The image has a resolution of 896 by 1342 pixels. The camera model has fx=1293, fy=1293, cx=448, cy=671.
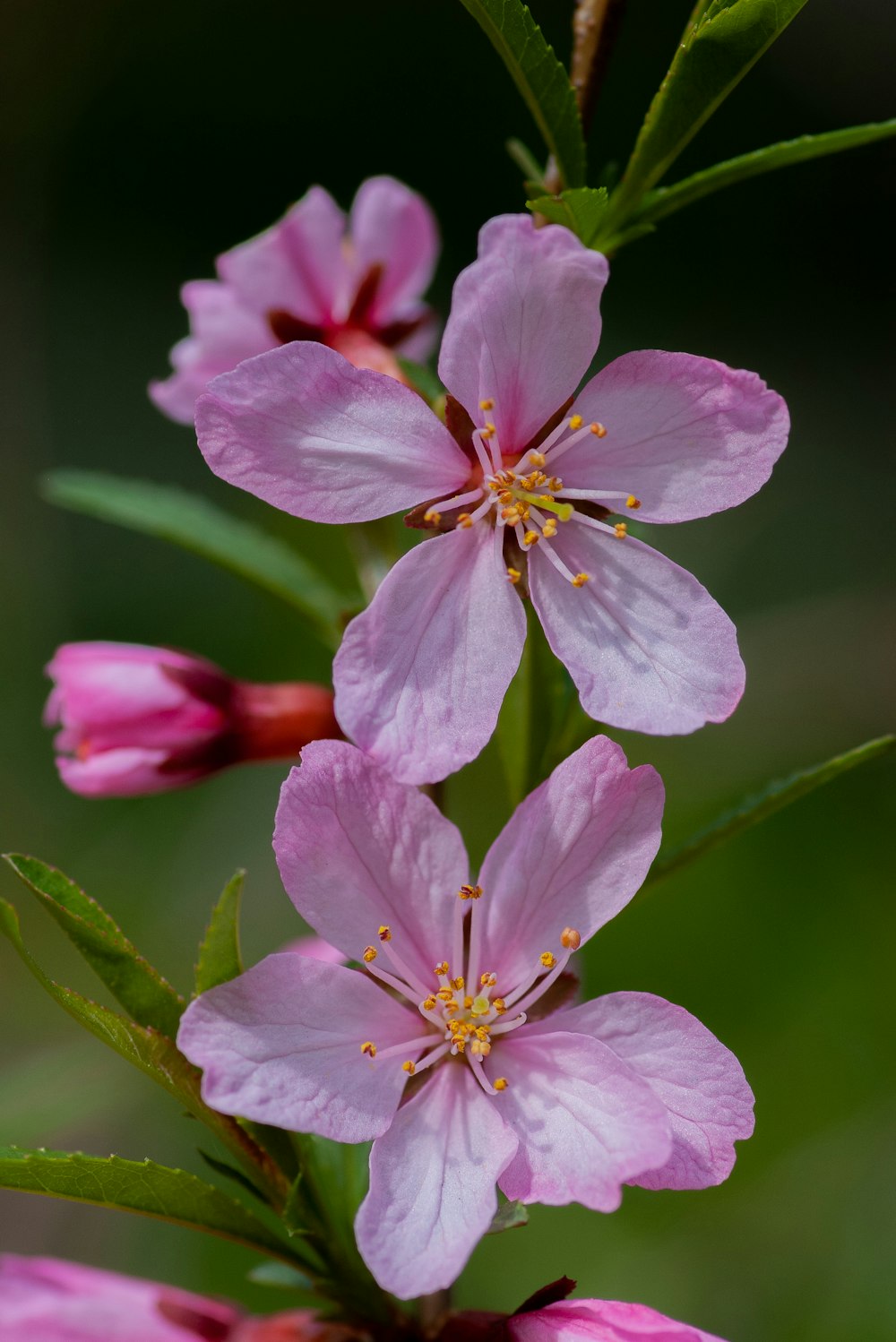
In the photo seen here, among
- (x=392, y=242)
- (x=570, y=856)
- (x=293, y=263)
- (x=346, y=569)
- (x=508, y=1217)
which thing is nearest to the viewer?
(x=508, y=1217)

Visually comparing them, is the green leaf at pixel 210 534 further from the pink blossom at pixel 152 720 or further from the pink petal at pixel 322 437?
the pink petal at pixel 322 437

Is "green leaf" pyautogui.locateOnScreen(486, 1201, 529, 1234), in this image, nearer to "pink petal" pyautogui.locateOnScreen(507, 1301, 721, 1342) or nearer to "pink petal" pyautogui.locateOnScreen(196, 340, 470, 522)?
"pink petal" pyautogui.locateOnScreen(507, 1301, 721, 1342)

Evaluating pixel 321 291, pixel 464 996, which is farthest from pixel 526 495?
pixel 321 291

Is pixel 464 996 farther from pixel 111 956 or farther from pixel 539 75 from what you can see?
pixel 539 75

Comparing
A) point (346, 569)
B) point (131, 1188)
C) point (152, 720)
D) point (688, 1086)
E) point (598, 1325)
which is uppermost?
point (152, 720)

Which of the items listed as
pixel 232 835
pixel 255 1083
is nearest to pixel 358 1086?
pixel 255 1083

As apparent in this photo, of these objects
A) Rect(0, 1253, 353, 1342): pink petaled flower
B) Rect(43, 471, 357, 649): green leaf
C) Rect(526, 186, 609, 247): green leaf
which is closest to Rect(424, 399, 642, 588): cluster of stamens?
Rect(526, 186, 609, 247): green leaf

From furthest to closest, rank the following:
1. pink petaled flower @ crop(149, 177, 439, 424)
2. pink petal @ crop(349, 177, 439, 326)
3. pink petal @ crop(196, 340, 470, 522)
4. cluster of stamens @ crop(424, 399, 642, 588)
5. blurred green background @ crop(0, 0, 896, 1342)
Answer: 1. blurred green background @ crop(0, 0, 896, 1342)
2. pink petal @ crop(349, 177, 439, 326)
3. pink petaled flower @ crop(149, 177, 439, 424)
4. cluster of stamens @ crop(424, 399, 642, 588)
5. pink petal @ crop(196, 340, 470, 522)

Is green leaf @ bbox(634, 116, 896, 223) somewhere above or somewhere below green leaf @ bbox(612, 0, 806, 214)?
below
